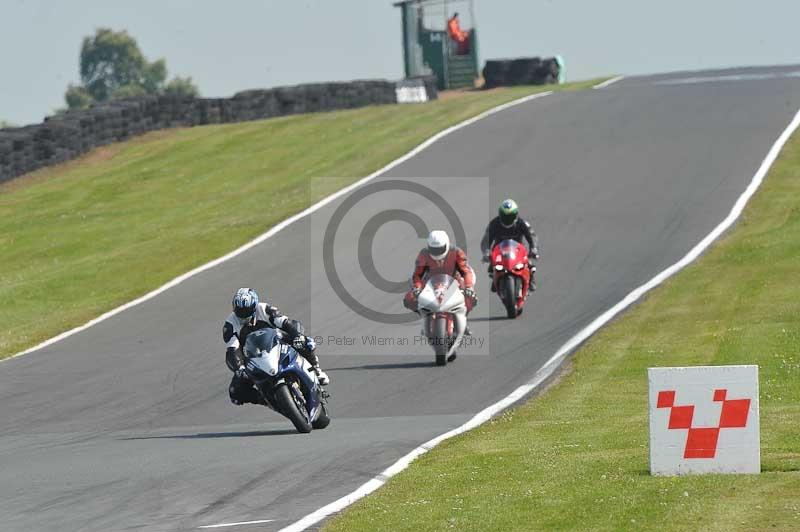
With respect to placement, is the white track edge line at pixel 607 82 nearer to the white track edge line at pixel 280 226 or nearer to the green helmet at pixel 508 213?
the white track edge line at pixel 280 226

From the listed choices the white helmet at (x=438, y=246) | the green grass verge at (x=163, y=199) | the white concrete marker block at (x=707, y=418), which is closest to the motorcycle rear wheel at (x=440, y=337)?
the white helmet at (x=438, y=246)

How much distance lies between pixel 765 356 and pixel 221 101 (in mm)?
32099

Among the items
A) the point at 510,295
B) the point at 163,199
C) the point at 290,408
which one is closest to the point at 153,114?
the point at 163,199

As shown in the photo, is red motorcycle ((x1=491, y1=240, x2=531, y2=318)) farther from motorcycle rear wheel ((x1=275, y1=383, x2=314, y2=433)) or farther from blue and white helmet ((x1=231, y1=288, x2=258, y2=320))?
blue and white helmet ((x1=231, y1=288, x2=258, y2=320))

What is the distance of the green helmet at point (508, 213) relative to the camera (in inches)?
893

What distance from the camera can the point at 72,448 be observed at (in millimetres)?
14375

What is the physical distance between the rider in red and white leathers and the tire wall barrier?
20860mm

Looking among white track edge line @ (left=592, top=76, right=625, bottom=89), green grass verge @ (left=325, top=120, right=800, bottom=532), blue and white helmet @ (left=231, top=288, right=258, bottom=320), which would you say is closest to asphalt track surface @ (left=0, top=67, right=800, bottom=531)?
green grass verge @ (left=325, top=120, right=800, bottom=532)

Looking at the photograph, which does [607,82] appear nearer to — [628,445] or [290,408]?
[290,408]

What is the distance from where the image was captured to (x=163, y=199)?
119ft

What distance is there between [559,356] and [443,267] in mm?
1930

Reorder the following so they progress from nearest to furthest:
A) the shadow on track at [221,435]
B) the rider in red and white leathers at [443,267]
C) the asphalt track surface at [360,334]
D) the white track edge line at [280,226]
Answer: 1. the asphalt track surface at [360,334]
2. the shadow on track at [221,435]
3. the rider in red and white leathers at [443,267]
4. the white track edge line at [280,226]

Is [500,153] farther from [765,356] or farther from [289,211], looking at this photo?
[765,356]

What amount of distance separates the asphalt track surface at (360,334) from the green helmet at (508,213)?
54.6 inches
